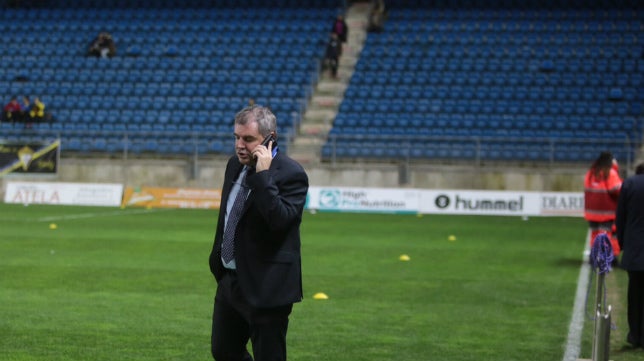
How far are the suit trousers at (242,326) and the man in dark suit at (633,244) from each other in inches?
189

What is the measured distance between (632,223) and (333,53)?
29.0 metres

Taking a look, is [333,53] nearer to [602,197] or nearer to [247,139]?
[602,197]

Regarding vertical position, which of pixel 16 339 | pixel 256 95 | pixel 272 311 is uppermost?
pixel 256 95

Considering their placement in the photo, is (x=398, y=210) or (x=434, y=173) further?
(x=434, y=173)

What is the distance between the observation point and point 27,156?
3444 centimetres

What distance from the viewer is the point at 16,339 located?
33.0 feet

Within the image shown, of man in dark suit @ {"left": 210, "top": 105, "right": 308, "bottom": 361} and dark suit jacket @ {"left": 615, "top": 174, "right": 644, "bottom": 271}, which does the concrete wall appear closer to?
dark suit jacket @ {"left": 615, "top": 174, "right": 644, "bottom": 271}

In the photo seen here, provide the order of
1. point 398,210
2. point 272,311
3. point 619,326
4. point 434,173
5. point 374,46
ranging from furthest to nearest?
point 374,46
point 434,173
point 398,210
point 619,326
point 272,311

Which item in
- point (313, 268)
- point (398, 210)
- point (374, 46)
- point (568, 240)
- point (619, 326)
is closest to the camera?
point (619, 326)

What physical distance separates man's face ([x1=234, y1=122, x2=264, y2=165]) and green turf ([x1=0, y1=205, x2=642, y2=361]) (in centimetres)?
387

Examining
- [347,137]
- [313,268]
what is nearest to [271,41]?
[347,137]

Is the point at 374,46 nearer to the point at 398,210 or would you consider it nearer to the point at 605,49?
the point at 605,49

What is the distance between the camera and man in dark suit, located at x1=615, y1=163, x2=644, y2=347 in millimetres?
10000

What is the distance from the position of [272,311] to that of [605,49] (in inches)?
1334
